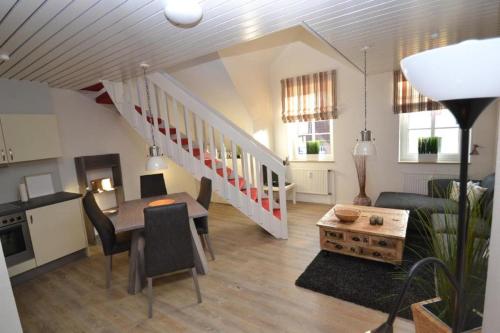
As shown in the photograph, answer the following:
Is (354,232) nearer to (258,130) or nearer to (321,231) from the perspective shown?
(321,231)

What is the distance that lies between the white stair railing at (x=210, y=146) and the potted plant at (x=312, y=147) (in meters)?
1.78

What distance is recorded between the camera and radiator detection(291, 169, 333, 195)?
4945 mm

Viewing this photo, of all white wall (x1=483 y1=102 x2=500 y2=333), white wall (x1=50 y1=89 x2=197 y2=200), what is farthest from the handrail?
white wall (x1=483 y1=102 x2=500 y2=333)

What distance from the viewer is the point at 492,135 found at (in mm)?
3547

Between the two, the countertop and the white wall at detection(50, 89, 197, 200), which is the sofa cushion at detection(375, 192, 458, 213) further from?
the countertop

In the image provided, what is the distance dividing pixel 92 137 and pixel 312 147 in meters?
3.90

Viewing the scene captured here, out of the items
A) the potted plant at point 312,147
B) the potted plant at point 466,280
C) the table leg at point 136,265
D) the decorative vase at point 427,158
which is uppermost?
the potted plant at point 312,147

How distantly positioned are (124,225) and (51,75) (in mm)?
2161

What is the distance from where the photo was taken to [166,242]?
2172mm

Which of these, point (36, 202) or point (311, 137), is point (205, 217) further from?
point (311, 137)

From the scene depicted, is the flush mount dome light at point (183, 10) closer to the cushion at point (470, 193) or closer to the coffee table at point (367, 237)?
the cushion at point (470, 193)

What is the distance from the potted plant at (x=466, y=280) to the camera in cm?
115

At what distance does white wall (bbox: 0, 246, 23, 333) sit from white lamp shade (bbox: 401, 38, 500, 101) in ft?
5.92

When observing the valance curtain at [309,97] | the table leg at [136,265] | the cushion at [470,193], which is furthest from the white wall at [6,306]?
the valance curtain at [309,97]
